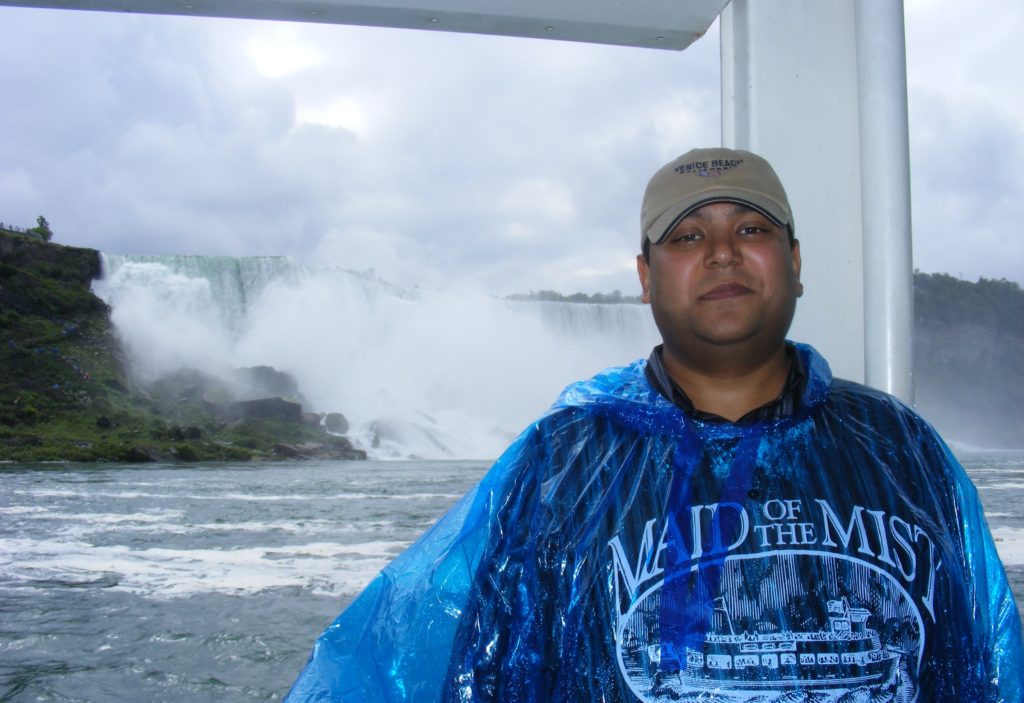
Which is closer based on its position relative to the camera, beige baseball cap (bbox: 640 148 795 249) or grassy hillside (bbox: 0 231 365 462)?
beige baseball cap (bbox: 640 148 795 249)

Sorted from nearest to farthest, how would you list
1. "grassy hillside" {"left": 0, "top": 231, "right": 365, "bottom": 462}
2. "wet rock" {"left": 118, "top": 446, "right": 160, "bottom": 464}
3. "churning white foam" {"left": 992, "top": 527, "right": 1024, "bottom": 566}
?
"churning white foam" {"left": 992, "top": 527, "right": 1024, "bottom": 566}
"wet rock" {"left": 118, "top": 446, "right": 160, "bottom": 464}
"grassy hillside" {"left": 0, "top": 231, "right": 365, "bottom": 462}

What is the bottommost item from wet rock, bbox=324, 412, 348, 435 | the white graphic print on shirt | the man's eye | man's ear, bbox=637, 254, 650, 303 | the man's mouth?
the white graphic print on shirt

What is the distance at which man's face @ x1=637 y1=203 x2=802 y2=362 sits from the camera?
1.13 m

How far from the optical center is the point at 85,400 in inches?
1247

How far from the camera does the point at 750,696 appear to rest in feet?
3.17

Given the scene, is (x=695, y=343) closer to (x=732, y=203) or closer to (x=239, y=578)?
(x=732, y=203)

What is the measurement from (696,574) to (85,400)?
34.4 metres

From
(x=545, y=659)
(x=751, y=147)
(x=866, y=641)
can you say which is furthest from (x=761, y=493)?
(x=751, y=147)

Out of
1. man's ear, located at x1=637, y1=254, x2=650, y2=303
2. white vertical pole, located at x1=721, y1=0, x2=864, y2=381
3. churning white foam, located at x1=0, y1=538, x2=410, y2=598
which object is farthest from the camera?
churning white foam, located at x1=0, y1=538, x2=410, y2=598

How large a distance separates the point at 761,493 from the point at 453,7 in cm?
159

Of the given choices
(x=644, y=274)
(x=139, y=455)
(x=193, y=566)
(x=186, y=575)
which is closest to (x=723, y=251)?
(x=644, y=274)

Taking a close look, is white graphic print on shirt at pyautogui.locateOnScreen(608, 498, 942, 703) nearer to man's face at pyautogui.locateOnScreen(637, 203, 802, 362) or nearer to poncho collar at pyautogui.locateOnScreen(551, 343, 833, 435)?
poncho collar at pyautogui.locateOnScreen(551, 343, 833, 435)

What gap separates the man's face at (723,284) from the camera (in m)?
1.13

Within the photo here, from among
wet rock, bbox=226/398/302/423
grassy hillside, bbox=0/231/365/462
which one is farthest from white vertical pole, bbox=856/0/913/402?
wet rock, bbox=226/398/302/423
